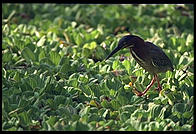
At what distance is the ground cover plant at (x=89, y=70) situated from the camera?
17.3ft

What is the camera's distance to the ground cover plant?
5270mm

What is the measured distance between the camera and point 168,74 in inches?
253

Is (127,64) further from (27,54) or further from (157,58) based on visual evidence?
(27,54)

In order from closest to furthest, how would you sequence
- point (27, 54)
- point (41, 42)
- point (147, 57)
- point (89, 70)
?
point (147, 57) → point (89, 70) → point (27, 54) → point (41, 42)

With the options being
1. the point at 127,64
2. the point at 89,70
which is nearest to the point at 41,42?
the point at 89,70

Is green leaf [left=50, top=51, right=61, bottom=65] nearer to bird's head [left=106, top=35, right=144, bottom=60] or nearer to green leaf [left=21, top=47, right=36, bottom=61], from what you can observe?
green leaf [left=21, top=47, right=36, bottom=61]

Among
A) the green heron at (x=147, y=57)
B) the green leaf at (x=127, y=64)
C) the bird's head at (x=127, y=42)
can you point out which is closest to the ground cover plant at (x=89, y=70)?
the green leaf at (x=127, y=64)

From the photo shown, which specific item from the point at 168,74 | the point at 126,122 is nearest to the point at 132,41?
the point at 168,74

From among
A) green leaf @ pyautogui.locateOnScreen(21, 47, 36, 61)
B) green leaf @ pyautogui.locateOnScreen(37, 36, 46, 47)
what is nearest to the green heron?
green leaf @ pyautogui.locateOnScreen(21, 47, 36, 61)

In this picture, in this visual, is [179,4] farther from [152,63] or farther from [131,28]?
[152,63]

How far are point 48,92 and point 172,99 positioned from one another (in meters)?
1.32

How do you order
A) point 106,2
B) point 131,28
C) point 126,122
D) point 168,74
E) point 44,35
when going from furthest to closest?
point 106,2, point 131,28, point 44,35, point 168,74, point 126,122

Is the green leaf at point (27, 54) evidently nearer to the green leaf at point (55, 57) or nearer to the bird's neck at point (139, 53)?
the green leaf at point (55, 57)

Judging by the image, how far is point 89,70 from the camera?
6.64m
